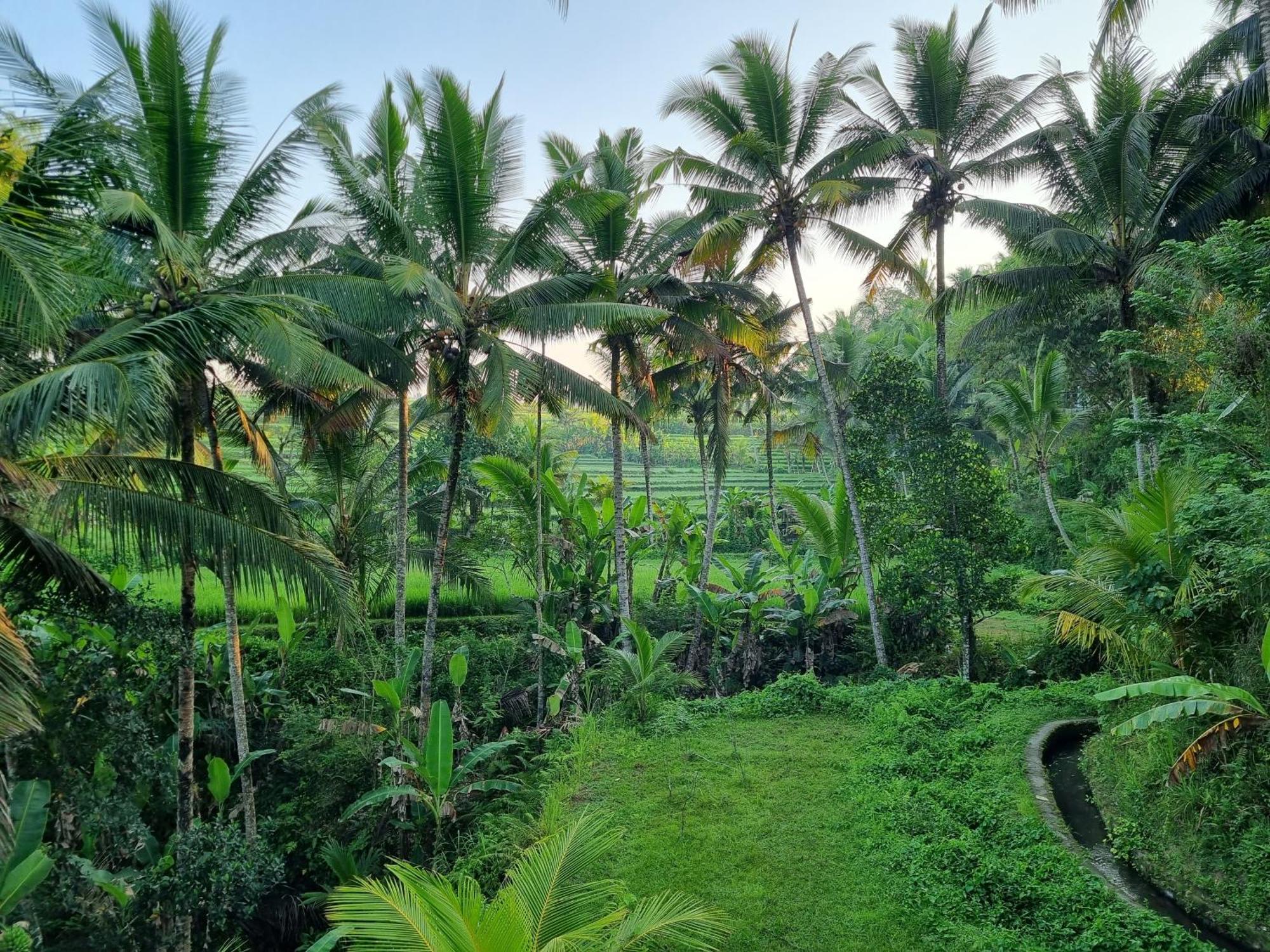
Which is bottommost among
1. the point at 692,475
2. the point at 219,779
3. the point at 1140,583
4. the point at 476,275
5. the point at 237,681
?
the point at 219,779

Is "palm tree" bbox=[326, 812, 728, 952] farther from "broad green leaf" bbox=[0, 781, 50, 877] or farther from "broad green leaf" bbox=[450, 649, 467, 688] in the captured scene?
"broad green leaf" bbox=[450, 649, 467, 688]

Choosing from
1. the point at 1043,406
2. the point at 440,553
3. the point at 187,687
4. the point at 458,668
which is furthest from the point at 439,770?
the point at 1043,406

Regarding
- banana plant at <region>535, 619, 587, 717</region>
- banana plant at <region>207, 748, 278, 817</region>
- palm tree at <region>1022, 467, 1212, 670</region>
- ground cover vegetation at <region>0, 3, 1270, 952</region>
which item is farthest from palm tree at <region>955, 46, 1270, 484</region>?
banana plant at <region>207, 748, 278, 817</region>

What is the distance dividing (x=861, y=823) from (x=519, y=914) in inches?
132

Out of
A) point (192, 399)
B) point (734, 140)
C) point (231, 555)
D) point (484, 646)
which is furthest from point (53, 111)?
point (484, 646)

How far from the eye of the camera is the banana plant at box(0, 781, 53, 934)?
476cm

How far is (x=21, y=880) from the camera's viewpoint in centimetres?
478

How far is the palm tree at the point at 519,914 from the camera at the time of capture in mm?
2906

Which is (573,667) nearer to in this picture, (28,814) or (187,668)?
(187,668)

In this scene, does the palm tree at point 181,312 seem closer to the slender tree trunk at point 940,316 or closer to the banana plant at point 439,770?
the banana plant at point 439,770

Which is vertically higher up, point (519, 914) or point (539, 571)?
point (539, 571)

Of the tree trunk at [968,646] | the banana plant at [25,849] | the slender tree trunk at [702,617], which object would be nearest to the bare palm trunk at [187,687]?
the banana plant at [25,849]

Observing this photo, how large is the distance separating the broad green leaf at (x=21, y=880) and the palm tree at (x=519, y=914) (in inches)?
105

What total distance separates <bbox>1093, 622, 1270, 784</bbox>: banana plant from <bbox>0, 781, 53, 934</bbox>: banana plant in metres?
7.11
